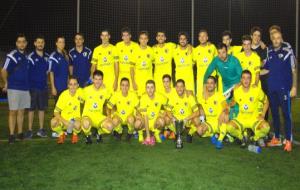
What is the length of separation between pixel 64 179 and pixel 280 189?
2.20 meters

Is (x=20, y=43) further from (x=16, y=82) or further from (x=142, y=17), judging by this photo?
(x=142, y=17)

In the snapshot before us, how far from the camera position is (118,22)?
20.4 m

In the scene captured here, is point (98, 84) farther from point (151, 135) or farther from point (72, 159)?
point (72, 159)

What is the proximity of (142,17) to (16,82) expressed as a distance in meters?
13.9

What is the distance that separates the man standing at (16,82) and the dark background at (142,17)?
36.6 ft

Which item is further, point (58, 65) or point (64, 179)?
point (58, 65)

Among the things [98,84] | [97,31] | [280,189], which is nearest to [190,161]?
[280,189]

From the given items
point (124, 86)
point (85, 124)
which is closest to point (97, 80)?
point (124, 86)

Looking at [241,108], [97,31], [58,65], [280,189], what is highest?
[97,31]

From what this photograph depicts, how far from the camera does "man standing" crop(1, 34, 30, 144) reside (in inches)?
237

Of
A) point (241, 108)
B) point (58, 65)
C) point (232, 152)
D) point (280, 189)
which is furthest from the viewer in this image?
point (58, 65)

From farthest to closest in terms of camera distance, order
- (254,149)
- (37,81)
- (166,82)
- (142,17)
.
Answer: (142,17)
(37,81)
(166,82)
(254,149)

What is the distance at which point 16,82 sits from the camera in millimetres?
6098

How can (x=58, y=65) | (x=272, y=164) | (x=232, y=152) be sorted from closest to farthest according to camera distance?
(x=272, y=164) < (x=232, y=152) < (x=58, y=65)
